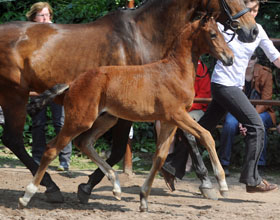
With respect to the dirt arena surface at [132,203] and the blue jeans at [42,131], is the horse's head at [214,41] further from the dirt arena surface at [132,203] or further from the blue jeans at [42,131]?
the blue jeans at [42,131]

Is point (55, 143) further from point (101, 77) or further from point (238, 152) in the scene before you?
point (238, 152)

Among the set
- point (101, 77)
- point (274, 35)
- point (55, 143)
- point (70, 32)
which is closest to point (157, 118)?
point (101, 77)

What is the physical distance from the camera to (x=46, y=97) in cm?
471

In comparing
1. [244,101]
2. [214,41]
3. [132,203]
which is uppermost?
[214,41]

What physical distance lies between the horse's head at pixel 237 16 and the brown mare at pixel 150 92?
13.7 inches

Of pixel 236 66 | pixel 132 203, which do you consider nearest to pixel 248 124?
pixel 236 66

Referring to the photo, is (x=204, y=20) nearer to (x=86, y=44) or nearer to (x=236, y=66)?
(x=236, y=66)

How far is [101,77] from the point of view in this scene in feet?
14.9

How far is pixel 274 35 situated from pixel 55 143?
4.28 m

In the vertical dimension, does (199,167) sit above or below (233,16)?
below

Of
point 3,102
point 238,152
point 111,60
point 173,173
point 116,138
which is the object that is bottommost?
point 238,152

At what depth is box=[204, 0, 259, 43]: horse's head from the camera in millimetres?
4953

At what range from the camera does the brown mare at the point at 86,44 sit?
4.96 meters

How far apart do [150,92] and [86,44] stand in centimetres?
84
